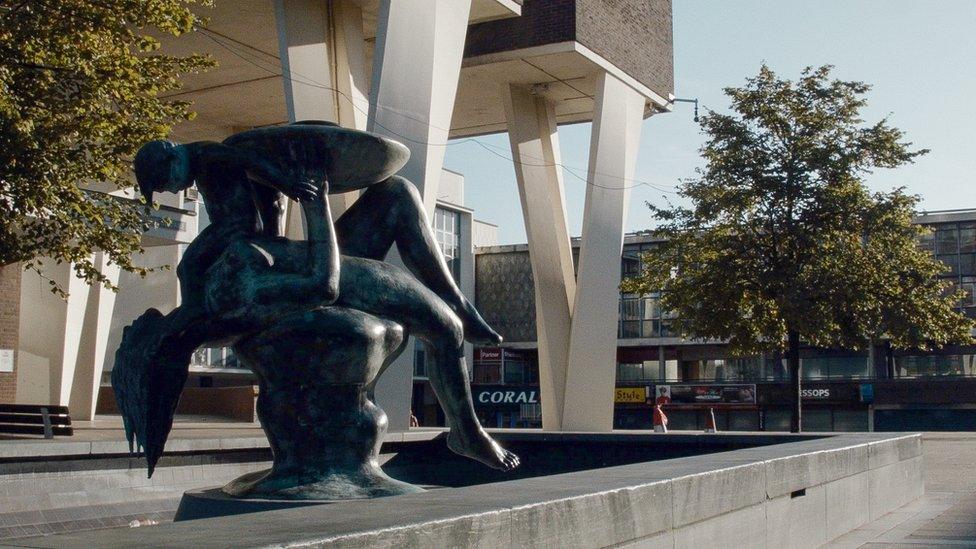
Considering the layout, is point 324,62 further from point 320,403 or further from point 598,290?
point 320,403

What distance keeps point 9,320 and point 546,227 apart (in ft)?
43.5

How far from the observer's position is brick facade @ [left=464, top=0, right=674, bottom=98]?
24.9 m

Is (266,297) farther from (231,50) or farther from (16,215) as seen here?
(231,50)

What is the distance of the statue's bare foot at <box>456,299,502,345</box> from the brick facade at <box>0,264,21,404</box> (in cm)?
2204

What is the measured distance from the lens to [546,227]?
28891 millimetres

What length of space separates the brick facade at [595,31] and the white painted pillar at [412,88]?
164 inches

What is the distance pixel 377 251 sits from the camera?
25.2 feet

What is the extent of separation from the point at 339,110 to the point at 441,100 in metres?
2.23

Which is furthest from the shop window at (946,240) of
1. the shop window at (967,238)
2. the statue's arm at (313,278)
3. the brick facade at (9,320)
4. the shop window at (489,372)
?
the statue's arm at (313,278)

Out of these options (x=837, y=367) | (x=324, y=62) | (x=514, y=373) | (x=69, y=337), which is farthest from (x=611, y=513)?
(x=514, y=373)

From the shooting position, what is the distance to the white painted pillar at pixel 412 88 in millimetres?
19453

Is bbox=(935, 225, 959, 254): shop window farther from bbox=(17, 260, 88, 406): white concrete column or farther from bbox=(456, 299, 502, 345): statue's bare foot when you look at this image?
bbox=(456, 299, 502, 345): statue's bare foot

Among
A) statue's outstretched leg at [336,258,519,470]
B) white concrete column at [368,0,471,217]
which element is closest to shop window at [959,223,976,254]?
white concrete column at [368,0,471,217]

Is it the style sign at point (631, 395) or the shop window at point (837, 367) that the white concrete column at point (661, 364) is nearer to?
the style sign at point (631, 395)
